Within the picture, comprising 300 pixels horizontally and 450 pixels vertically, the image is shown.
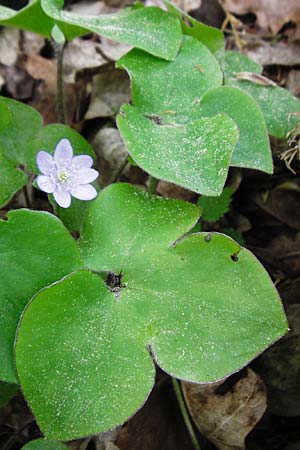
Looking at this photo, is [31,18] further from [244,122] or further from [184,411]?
[184,411]

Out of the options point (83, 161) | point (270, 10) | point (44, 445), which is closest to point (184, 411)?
point (44, 445)

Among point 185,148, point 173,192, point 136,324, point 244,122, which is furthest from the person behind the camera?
point 173,192

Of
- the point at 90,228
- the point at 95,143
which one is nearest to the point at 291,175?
the point at 95,143

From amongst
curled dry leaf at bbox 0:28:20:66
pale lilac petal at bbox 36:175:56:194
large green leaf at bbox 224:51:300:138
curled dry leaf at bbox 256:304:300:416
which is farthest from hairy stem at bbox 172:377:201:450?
curled dry leaf at bbox 0:28:20:66

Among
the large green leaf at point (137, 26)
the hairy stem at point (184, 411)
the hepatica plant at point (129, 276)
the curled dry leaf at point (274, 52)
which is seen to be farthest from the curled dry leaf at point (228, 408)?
the curled dry leaf at point (274, 52)

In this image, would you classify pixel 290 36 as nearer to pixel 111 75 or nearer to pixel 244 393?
pixel 111 75
